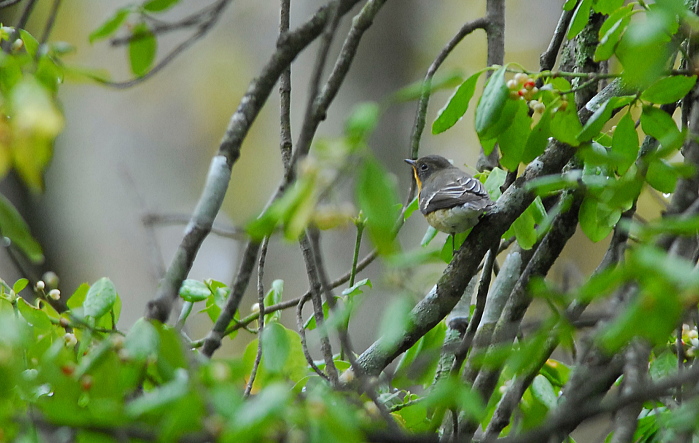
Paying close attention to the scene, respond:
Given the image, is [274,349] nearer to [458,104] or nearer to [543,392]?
[458,104]

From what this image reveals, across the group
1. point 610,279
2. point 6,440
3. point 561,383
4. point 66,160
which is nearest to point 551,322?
point 610,279

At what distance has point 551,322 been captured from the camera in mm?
1031

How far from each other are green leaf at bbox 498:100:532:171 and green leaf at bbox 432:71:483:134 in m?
0.14

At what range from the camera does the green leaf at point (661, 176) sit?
1251 mm

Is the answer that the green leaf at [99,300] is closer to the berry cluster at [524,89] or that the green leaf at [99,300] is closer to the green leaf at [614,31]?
the berry cluster at [524,89]

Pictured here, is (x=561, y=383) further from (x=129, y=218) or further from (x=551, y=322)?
(x=129, y=218)

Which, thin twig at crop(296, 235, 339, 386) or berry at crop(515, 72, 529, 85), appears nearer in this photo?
thin twig at crop(296, 235, 339, 386)

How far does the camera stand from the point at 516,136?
1921 millimetres

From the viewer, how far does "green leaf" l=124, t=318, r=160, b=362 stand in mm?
1148

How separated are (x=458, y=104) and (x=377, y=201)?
103 centimetres

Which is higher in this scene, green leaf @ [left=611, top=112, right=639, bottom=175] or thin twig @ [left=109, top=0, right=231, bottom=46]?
thin twig @ [left=109, top=0, right=231, bottom=46]

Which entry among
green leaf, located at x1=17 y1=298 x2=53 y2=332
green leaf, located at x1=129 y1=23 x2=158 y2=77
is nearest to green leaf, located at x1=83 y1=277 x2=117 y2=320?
green leaf, located at x1=17 y1=298 x2=53 y2=332

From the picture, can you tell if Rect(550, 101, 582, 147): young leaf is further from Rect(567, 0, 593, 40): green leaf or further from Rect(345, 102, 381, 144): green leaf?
Rect(345, 102, 381, 144): green leaf

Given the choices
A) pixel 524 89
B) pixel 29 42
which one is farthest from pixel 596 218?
pixel 29 42
